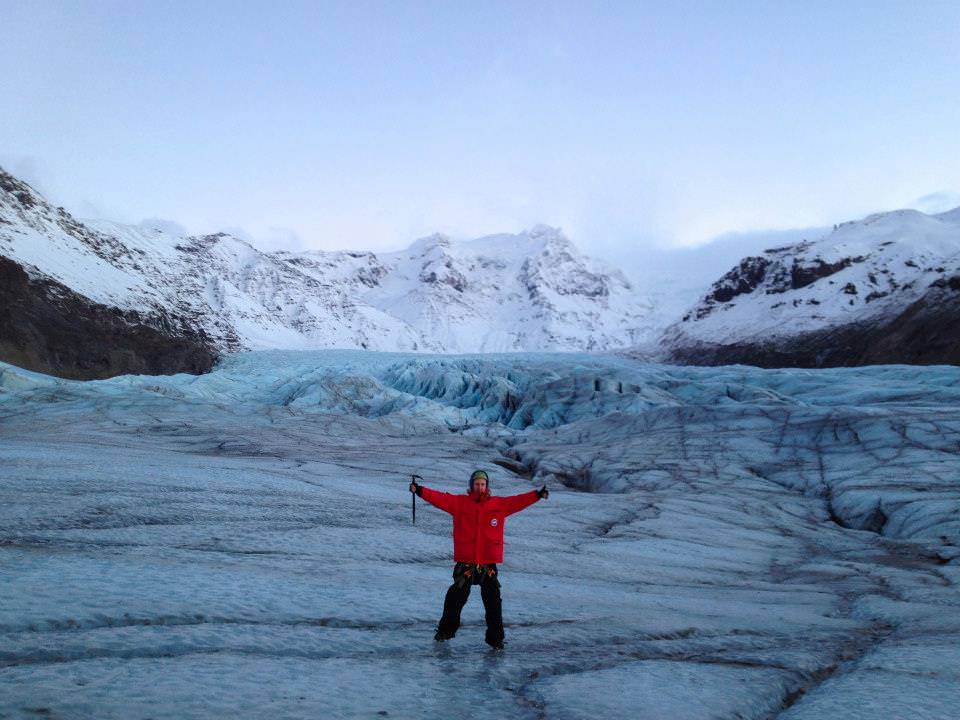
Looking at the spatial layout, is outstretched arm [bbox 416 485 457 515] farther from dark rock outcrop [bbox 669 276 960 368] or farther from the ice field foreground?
dark rock outcrop [bbox 669 276 960 368]

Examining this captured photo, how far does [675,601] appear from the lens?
749 centimetres

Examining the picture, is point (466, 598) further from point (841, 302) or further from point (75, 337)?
point (841, 302)

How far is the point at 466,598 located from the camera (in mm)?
5191

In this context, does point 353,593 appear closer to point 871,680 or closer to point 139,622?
point 139,622

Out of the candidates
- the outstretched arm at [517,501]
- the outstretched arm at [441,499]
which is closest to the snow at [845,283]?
the outstretched arm at [517,501]

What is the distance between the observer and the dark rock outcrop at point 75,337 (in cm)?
6612

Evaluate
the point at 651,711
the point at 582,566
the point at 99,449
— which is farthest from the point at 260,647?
the point at 99,449

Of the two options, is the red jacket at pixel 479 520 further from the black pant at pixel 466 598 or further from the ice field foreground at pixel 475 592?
the ice field foreground at pixel 475 592

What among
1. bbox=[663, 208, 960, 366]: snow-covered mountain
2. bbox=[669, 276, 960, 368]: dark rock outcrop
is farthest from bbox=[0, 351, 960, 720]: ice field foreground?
bbox=[663, 208, 960, 366]: snow-covered mountain

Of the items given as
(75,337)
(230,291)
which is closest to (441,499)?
(75,337)

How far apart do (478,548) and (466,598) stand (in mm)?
374

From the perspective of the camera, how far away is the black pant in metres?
5.17

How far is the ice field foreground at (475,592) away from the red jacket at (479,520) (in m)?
0.72

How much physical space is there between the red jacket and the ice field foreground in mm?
715
